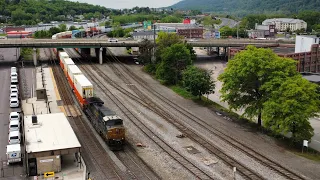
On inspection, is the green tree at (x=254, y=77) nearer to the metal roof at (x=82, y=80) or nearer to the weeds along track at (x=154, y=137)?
the weeds along track at (x=154, y=137)

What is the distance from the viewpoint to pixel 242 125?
37.7 m

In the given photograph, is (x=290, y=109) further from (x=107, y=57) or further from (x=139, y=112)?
(x=107, y=57)

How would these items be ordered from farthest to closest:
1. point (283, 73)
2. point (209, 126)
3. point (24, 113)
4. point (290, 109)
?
point (24, 113) → point (209, 126) → point (283, 73) → point (290, 109)

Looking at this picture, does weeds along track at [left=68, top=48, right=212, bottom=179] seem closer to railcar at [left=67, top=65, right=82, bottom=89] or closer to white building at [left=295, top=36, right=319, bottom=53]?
railcar at [left=67, top=65, right=82, bottom=89]

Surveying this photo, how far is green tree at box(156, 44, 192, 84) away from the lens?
184 feet

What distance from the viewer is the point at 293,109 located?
30453 millimetres

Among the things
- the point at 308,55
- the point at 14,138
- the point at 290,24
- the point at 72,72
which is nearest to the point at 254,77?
the point at 14,138

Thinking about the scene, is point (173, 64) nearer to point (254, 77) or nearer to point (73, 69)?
point (73, 69)

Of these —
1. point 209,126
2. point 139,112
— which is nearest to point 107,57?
point 139,112

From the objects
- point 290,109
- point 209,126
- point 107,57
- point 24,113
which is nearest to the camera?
point 290,109

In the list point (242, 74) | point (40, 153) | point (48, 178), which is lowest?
point (48, 178)

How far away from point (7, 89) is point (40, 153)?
29.5m

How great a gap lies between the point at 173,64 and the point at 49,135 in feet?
106

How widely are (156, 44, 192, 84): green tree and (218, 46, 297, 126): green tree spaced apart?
18.1 meters
